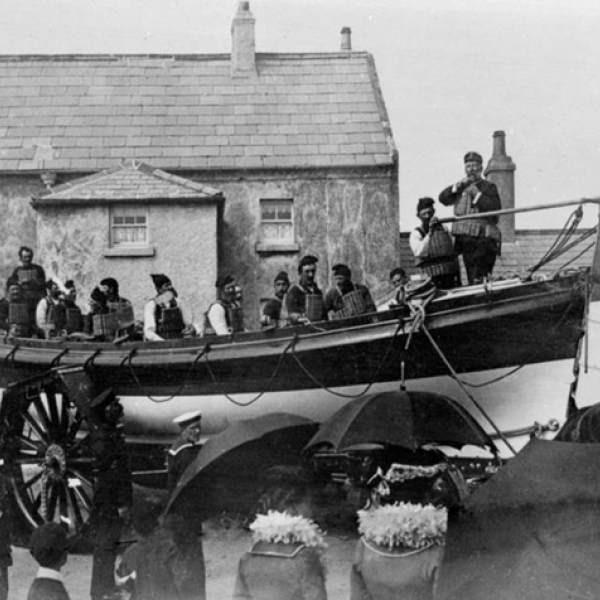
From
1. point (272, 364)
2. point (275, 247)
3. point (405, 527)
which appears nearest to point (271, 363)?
point (272, 364)

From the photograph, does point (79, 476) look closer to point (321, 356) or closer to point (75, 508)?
point (75, 508)

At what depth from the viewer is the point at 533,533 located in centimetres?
437

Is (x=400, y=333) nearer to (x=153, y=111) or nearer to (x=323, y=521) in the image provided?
(x=323, y=521)

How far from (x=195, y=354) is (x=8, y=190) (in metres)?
10.9

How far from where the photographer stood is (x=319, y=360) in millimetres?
8891

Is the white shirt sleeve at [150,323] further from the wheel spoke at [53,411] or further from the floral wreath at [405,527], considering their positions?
the floral wreath at [405,527]

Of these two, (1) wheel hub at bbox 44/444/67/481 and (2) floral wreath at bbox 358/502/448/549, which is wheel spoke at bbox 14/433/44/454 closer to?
(1) wheel hub at bbox 44/444/67/481

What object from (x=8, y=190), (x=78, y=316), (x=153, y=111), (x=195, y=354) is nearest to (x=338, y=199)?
(x=153, y=111)

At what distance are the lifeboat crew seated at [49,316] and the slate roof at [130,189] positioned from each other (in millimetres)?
5289

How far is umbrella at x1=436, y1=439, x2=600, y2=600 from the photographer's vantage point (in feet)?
13.5

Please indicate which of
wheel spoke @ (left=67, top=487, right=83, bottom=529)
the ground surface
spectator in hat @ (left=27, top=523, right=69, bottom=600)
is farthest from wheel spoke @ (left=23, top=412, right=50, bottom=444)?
spectator in hat @ (left=27, top=523, right=69, bottom=600)

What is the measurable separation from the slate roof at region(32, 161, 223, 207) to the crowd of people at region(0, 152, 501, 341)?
5099 mm

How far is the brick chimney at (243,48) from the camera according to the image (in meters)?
21.1

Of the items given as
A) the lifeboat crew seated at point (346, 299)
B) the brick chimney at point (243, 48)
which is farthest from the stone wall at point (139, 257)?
the lifeboat crew seated at point (346, 299)
